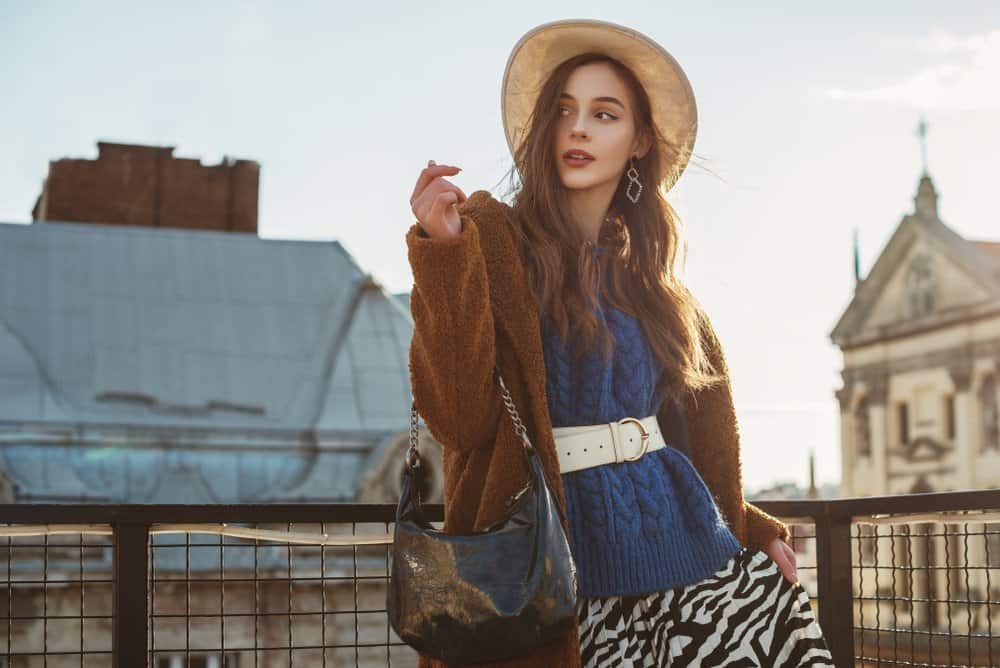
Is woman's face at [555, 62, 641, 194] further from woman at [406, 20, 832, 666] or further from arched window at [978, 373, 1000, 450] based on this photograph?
arched window at [978, 373, 1000, 450]

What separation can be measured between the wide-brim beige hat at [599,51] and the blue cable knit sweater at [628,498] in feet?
1.83

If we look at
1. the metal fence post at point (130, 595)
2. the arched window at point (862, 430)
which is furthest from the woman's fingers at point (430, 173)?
the arched window at point (862, 430)

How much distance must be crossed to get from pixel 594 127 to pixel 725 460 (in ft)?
2.85

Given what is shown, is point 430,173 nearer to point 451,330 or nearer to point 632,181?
point 451,330

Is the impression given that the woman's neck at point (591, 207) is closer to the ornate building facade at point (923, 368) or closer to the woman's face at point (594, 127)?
the woman's face at point (594, 127)

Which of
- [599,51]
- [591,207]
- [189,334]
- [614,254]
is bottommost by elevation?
[614,254]

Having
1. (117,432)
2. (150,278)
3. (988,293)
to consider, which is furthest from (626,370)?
(988,293)

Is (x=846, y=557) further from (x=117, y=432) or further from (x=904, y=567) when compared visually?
(x=117, y=432)

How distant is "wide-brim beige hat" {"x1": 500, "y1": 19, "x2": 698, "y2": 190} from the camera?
11.6 feet

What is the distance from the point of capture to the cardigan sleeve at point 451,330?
2980 millimetres

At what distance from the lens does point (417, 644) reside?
2986 millimetres

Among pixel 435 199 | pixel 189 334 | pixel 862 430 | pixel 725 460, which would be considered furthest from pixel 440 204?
pixel 862 430

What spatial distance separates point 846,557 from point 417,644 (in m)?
2.25

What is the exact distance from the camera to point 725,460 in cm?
361
